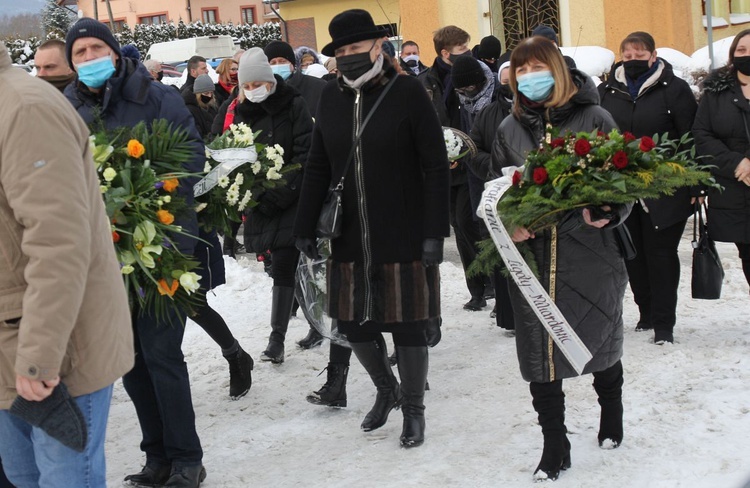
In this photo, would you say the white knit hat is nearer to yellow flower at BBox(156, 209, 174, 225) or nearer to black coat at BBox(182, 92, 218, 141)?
yellow flower at BBox(156, 209, 174, 225)

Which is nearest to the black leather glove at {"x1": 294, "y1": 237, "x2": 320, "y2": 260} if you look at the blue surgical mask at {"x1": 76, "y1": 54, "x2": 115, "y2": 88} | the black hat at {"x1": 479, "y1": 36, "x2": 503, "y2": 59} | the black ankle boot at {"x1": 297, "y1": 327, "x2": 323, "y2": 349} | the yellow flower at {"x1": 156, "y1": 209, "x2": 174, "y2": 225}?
the yellow flower at {"x1": 156, "y1": 209, "x2": 174, "y2": 225}

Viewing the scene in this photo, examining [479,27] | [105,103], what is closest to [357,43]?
[105,103]

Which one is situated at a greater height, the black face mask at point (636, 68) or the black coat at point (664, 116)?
the black face mask at point (636, 68)

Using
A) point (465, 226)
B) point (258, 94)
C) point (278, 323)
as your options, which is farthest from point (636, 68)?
point (278, 323)

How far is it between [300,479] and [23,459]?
1.95m

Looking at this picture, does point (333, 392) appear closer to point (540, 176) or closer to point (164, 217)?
point (164, 217)

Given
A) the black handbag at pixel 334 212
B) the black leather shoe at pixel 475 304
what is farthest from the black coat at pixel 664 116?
the black handbag at pixel 334 212

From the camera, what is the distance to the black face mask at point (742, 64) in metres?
6.54

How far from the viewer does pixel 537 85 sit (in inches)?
193

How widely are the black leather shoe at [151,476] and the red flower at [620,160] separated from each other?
2.61 m

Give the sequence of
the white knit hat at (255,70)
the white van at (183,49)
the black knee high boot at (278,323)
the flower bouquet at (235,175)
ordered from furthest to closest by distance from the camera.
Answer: the white van at (183,49), the black knee high boot at (278,323), the white knit hat at (255,70), the flower bouquet at (235,175)

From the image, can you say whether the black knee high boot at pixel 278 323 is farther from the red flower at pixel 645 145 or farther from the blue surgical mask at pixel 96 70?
the red flower at pixel 645 145

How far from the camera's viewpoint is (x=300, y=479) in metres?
5.17

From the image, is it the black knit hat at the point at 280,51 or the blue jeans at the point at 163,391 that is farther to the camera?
the black knit hat at the point at 280,51
